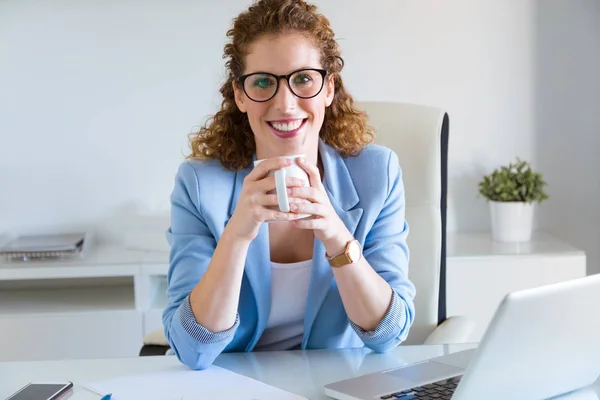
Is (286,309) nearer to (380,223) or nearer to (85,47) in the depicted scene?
(380,223)

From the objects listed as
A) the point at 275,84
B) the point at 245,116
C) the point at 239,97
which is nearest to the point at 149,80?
the point at 245,116

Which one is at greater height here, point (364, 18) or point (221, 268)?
point (364, 18)

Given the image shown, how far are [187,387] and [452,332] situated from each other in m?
0.70

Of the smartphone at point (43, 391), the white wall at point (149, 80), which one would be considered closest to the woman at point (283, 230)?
the smartphone at point (43, 391)

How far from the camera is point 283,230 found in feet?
5.28

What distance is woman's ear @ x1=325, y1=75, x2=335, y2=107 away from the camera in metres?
1.56

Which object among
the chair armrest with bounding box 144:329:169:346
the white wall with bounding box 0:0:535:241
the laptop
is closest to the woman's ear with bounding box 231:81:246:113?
the laptop

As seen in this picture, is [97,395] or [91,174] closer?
[97,395]

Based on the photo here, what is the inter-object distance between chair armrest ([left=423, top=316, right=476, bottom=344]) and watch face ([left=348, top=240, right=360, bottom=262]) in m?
0.42

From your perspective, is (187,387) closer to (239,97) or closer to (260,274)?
(260,274)

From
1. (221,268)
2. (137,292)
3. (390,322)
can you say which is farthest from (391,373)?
(137,292)

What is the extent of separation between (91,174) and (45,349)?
643 millimetres

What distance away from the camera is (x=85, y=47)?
9.91ft

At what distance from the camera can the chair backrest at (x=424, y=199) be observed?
1.85 meters
